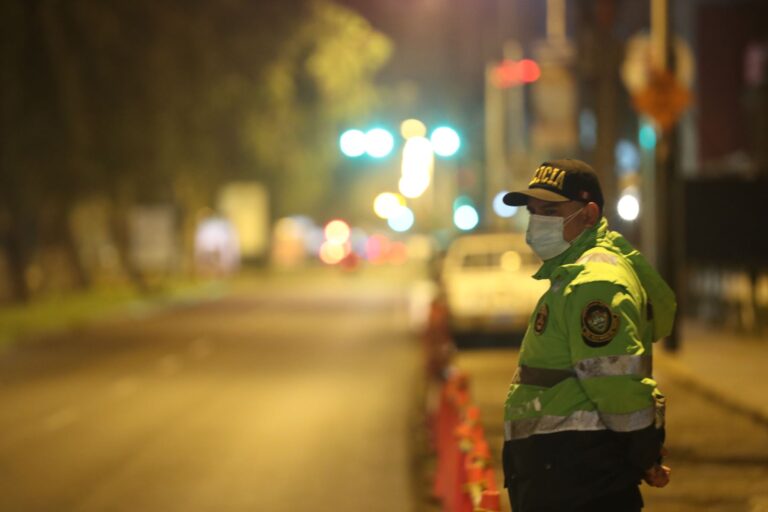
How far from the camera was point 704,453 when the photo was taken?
1072cm

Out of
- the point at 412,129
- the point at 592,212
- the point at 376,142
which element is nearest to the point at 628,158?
the point at 412,129

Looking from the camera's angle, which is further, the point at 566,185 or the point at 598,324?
the point at 566,185

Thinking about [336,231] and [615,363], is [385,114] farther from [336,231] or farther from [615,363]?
[615,363]

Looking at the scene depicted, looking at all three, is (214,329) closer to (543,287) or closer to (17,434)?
(543,287)

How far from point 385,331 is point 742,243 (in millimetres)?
9003

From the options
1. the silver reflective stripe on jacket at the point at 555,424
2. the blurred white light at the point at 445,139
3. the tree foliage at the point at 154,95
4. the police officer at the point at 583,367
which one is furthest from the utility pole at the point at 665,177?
the tree foliage at the point at 154,95

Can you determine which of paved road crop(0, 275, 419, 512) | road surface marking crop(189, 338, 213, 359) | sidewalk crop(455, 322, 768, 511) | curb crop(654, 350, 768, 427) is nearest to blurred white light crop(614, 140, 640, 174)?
paved road crop(0, 275, 419, 512)

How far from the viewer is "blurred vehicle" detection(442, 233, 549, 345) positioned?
78.3 feet

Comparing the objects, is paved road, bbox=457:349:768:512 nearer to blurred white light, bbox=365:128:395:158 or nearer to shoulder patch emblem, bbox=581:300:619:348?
shoulder patch emblem, bbox=581:300:619:348

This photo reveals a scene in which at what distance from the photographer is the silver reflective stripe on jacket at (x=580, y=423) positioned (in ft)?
15.0

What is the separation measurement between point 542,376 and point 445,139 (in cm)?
2424

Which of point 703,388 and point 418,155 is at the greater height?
point 418,155

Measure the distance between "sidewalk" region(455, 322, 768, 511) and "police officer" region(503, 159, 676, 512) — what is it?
15.7 feet

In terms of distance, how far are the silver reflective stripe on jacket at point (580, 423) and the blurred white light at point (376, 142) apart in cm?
2406
